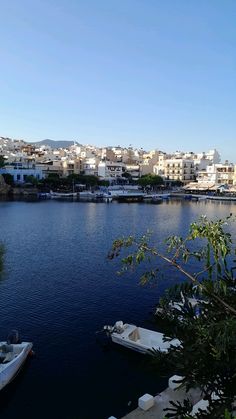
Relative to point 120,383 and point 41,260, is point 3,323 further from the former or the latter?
point 41,260

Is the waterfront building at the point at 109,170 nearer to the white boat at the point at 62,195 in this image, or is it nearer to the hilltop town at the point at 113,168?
the hilltop town at the point at 113,168

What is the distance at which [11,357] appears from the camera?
530 inches

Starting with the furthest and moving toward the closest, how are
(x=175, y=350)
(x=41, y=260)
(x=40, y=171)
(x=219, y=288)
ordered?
(x=40, y=171) < (x=41, y=260) < (x=175, y=350) < (x=219, y=288)

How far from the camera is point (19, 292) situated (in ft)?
71.2

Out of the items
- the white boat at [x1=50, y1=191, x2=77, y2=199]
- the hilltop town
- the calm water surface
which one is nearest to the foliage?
the calm water surface

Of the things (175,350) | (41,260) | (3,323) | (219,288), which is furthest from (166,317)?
(41,260)

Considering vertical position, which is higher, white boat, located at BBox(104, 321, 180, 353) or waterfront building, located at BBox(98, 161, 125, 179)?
waterfront building, located at BBox(98, 161, 125, 179)

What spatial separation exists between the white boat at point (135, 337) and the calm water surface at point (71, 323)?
1.13 ft

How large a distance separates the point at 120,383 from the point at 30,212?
1902 inches

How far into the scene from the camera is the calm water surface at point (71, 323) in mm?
12141

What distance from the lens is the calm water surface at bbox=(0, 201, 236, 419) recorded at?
1214 cm

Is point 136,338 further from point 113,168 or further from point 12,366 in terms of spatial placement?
point 113,168

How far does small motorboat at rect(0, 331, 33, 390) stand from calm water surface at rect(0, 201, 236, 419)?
0.37m

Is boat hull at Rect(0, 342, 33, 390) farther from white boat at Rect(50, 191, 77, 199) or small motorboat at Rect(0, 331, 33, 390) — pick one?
white boat at Rect(50, 191, 77, 199)
